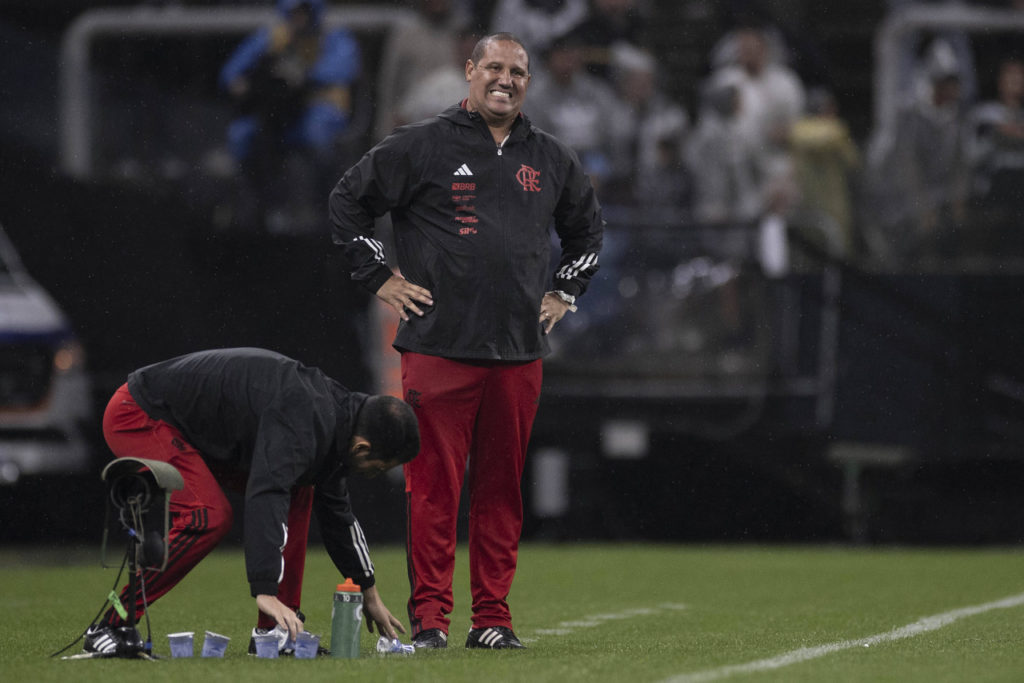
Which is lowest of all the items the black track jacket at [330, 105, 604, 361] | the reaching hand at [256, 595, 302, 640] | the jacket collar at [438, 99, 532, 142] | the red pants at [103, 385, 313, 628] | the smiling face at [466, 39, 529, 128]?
the reaching hand at [256, 595, 302, 640]

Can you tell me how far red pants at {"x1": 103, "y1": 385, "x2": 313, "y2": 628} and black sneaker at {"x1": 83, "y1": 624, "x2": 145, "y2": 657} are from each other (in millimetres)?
55

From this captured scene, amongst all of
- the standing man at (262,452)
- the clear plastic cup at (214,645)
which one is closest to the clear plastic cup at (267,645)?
the standing man at (262,452)

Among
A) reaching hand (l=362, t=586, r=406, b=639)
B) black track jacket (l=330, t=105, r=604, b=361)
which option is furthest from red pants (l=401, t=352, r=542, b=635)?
reaching hand (l=362, t=586, r=406, b=639)

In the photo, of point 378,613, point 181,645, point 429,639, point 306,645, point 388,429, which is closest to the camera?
point 388,429

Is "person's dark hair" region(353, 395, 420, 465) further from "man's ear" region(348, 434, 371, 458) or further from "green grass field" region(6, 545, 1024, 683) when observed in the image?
"green grass field" region(6, 545, 1024, 683)

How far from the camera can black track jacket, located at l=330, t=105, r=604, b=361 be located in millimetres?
6504

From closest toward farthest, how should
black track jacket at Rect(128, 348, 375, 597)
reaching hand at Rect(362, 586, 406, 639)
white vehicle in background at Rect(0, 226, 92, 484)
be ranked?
1. black track jacket at Rect(128, 348, 375, 597)
2. reaching hand at Rect(362, 586, 406, 639)
3. white vehicle in background at Rect(0, 226, 92, 484)

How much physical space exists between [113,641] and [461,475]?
57.5 inches

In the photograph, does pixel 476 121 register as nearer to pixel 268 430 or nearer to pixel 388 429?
pixel 388 429

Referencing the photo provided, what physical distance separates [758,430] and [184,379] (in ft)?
26.5

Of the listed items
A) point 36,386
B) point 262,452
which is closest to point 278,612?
point 262,452

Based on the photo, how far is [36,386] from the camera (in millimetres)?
12484

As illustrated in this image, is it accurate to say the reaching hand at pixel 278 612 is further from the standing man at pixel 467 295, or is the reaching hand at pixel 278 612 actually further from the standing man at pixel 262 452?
the standing man at pixel 467 295

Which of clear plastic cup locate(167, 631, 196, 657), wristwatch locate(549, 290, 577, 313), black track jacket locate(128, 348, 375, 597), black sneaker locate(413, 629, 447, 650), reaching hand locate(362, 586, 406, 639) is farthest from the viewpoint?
wristwatch locate(549, 290, 577, 313)
